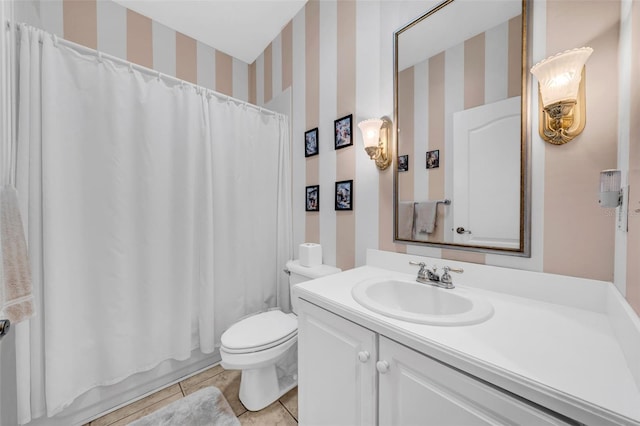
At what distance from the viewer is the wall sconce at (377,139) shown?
1357mm

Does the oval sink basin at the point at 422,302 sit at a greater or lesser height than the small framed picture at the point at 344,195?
lesser

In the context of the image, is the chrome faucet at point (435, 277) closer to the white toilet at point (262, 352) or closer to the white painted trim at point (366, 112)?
the white painted trim at point (366, 112)

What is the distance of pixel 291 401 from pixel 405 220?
4.21 feet

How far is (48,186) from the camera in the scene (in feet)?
3.85

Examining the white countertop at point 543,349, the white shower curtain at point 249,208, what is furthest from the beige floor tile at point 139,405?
the white countertop at point 543,349

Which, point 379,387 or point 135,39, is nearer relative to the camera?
point 379,387

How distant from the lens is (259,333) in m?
1.44

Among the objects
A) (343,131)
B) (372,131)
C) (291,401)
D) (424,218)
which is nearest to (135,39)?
(343,131)

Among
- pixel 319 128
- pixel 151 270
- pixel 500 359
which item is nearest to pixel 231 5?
pixel 319 128

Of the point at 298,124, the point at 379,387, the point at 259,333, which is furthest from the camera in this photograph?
the point at 298,124

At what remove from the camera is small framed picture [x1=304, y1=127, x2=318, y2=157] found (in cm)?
184

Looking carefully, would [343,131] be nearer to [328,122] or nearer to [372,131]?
[328,122]

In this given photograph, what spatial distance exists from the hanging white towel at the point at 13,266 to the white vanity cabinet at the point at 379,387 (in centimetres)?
98

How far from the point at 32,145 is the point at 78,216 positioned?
371 millimetres
